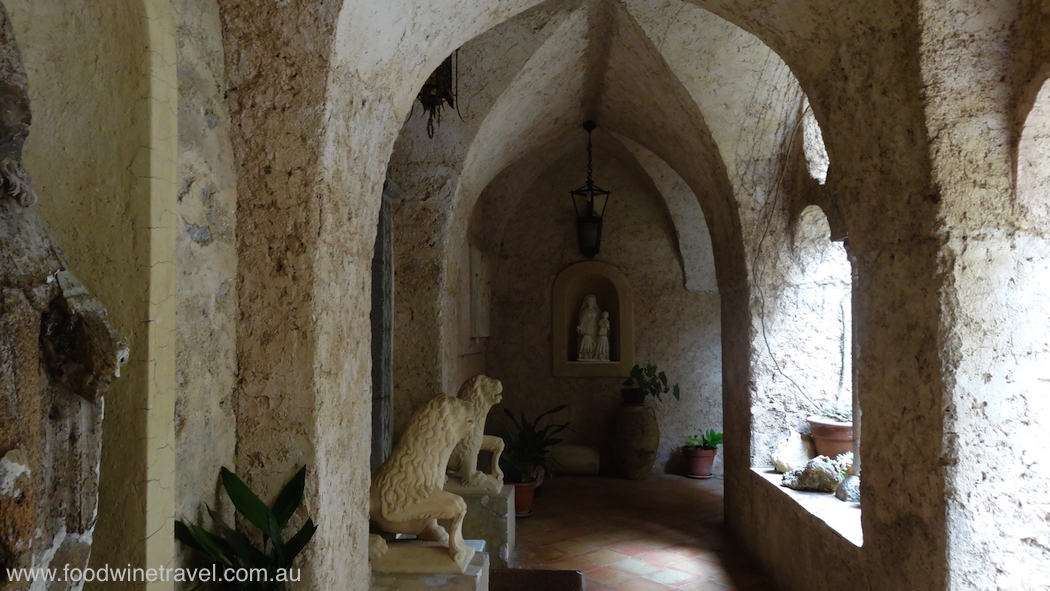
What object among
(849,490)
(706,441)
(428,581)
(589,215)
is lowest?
(706,441)

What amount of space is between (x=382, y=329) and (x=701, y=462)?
4.43 m

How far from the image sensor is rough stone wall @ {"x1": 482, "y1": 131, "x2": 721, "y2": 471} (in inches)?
307

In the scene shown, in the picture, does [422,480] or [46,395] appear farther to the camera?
[422,480]

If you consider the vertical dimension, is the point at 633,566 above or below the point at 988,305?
below

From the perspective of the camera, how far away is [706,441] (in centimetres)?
750

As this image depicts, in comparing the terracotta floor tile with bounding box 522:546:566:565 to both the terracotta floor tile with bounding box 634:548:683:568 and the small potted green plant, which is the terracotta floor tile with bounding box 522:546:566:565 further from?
the small potted green plant

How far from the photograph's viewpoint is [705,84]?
14.1 feet

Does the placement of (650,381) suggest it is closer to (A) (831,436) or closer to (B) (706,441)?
(B) (706,441)

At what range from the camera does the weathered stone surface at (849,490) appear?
3627 mm

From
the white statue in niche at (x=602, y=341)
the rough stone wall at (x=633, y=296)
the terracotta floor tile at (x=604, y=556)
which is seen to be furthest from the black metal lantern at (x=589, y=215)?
the terracotta floor tile at (x=604, y=556)

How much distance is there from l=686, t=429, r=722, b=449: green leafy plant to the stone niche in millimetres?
1047

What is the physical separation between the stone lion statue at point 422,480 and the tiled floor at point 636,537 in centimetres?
177

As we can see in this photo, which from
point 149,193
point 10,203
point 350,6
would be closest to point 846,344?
point 350,6

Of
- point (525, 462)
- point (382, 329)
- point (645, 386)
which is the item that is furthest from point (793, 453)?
point (645, 386)
